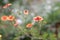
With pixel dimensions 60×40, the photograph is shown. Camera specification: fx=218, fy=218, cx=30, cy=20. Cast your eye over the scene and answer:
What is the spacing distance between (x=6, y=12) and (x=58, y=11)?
0.66m

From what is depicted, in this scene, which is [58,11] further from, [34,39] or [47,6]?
[34,39]

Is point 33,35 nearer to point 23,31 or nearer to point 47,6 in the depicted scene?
point 23,31

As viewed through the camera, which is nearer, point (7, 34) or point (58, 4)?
point (7, 34)

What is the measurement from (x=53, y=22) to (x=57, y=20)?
0.30 ft

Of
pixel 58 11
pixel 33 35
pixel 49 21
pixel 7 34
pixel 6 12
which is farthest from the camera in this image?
pixel 58 11

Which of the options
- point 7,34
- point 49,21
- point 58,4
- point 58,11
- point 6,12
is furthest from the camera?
point 58,4

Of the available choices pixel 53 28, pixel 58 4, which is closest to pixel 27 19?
pixel 53 28

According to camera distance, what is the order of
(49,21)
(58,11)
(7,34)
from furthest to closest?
(58,11) → (49,21) → (7,34)

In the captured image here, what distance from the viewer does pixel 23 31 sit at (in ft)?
5.86

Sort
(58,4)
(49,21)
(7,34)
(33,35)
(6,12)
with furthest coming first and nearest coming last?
(58,4) → (49,21) → (6,12) → (7,34) → (33,35)

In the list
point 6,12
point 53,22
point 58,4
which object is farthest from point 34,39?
point 58,4

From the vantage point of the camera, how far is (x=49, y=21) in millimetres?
2316

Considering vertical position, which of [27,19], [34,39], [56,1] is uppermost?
[56,1]

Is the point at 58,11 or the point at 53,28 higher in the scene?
the point at 58,11
